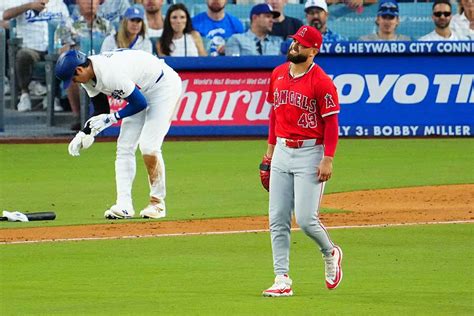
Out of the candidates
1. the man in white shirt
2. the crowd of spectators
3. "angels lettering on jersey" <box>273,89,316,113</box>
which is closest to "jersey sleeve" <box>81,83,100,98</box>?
"angels lettering on jersey" <box>273,89,316,113</box>

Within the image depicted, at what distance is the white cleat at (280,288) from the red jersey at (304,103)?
0.98 metres

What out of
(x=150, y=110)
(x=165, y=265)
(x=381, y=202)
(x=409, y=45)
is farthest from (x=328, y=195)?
(x=409, y=45)

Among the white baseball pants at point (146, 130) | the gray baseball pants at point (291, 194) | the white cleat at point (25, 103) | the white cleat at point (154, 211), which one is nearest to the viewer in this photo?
the gray baseball pants at point (291, 194)

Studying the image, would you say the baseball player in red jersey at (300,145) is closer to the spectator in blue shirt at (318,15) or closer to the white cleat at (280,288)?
the white cleat at (280,288)

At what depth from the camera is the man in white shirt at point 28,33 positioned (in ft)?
72.8

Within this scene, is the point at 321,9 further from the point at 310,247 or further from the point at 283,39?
the point at 310,247

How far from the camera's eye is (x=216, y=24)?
22.1 metres

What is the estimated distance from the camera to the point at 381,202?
1478cm

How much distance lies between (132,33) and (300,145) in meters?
12.4

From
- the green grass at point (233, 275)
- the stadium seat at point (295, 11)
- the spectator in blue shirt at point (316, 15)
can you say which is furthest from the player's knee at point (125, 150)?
the stadium seat at point (295, 11)

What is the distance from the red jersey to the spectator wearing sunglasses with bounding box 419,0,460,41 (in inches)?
529

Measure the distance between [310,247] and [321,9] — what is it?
35.7 ft

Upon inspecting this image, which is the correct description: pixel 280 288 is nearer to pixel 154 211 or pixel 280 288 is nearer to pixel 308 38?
pixel 308 38

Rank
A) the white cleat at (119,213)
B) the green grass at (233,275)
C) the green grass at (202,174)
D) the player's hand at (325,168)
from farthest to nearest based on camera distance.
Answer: the green grass at (202,174)
the white cleat at (119,213)
the player's hand at (325,168)
the green grass at (233,275)
